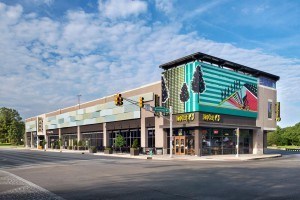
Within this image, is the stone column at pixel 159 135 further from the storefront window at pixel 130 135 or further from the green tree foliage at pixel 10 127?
the green tree foliage at pixel 10 127

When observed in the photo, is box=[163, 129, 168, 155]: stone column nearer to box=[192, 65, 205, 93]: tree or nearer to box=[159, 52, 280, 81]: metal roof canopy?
box=[192, 65, 205, 93]: tree

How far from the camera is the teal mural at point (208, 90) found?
139 ft

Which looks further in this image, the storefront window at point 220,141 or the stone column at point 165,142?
the stone column at point 165,142

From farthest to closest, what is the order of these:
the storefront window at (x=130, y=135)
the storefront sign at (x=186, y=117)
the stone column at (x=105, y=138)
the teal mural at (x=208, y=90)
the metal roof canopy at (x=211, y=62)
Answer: the stone column at (x=105, y=138) < the storefront window at (x=130, y=135) < the metal roof canopy at (x=211, y=62) < the teal mural at (x=208, y=90) < the storefront sign at (x=186, y=117)

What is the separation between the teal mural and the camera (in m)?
42.5

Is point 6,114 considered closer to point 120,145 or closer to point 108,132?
point 108,132

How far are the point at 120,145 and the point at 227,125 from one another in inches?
683

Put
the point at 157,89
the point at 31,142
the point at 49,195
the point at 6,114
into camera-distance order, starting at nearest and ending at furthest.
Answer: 1. the point at 49,195
2. the point at 157,89
3. the point at 31,142
4. the point at 6,114

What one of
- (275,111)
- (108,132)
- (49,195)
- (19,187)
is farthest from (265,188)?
(108,132)

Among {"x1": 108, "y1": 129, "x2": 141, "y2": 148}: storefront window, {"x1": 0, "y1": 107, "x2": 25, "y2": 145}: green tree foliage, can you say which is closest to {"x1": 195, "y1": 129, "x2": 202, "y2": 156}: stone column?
{"x1": 108, "y1": 129, "x2": 141, "y2": 148}: storefront window

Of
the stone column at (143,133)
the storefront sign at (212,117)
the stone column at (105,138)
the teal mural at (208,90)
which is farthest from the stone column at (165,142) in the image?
the stone column at (105,138)

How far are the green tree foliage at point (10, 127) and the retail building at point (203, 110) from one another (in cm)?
10151

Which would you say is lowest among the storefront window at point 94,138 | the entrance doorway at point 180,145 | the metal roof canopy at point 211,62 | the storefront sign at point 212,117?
the storefront window at point 94,138

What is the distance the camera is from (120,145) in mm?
52156
